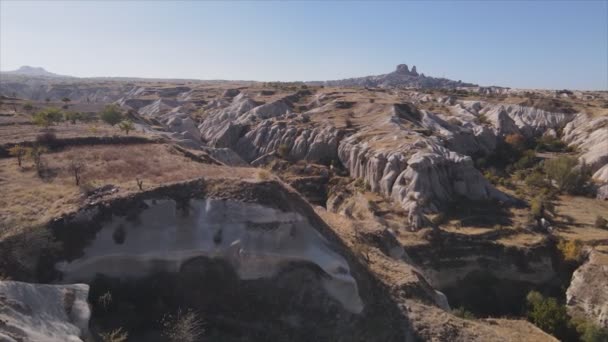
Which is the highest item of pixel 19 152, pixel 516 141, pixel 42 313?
pixel 19 152

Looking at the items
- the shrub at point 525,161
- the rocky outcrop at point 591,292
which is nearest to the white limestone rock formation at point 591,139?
the shrub at point 525,161

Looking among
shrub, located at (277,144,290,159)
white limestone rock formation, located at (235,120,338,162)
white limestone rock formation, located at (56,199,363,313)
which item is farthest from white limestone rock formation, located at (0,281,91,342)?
shrub, located at (277,144,290,159)

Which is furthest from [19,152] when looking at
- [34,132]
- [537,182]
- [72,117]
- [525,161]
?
[525,161]

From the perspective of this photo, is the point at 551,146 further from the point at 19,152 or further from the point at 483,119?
the point at 19,152

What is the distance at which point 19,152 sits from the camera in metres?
26.1

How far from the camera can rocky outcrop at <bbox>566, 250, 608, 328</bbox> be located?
25.2 metres

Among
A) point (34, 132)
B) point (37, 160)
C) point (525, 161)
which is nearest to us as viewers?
point (37, 160)

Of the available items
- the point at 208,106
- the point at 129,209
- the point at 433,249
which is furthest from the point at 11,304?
the point at 208,106

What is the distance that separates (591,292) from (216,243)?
2218 centimetres

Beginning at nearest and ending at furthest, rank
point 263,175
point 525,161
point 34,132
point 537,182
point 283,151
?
point 263,175
point 34,132
point 537,182
point 525,161
point 283,151

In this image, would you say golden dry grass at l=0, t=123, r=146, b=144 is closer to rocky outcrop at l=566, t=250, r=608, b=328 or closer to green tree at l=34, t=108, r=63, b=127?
green tree at l=34, t=108, r=63, b=127

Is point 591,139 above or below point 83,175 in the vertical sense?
below

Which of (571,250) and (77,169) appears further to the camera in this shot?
(571,250)

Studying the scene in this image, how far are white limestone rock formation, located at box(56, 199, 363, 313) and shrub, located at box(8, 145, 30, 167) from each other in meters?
12.2
